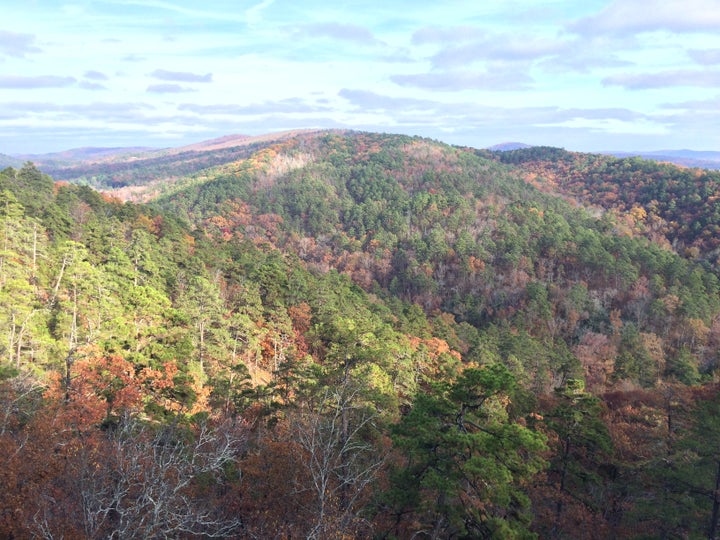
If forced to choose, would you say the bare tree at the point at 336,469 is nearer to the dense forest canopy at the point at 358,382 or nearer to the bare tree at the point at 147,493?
the dense forest canopy at the point at 358,382

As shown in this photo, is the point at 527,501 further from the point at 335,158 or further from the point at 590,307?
the point at 335,158

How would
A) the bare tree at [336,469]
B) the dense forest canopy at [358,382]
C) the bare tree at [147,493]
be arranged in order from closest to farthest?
the bare tree at [147,493], the bare tree at [336,469], the dense forest canopy at [358,382]

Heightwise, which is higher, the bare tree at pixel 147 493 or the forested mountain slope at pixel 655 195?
the forested mountain slope at pixel 655 195

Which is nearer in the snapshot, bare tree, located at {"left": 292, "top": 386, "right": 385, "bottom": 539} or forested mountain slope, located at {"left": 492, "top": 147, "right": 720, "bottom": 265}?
bare tree, located at {"left": 292, "top": 386, "right": 385, "bottom": 539}

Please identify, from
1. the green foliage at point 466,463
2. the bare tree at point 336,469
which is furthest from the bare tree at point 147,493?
the green foliage at point 466,463

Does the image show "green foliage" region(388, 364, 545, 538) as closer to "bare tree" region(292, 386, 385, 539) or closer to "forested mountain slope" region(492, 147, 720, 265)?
"bare tree" region(292, 386, 385, 539)

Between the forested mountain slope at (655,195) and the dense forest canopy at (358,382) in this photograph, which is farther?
the forested mountain slope at (655,195)

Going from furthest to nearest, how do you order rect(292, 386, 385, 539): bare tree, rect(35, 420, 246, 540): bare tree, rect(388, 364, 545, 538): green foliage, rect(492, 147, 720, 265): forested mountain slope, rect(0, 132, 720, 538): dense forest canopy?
rect(492, 147, 720, 265): forested mountain slope → rect(0, 132, 720, 538): dense forest canopy → rect(388, 364, 545, 538): green foliage → rect(292, 386, 385, 539): bare tree → rect(35, 420, 246, 540): bare tree

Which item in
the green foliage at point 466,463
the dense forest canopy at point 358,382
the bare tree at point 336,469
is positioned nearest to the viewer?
the bare tree at point 336,469

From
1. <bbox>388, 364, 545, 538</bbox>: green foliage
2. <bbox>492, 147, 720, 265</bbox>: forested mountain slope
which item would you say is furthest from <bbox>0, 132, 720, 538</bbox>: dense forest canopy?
<bbox>492, 147, 720, 265</bbox>: forested mountain slope
